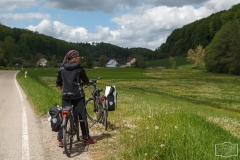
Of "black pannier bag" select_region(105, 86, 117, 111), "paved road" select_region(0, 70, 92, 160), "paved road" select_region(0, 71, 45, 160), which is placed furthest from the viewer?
"black pannier bag" select_region(105, 86, 117, 111)

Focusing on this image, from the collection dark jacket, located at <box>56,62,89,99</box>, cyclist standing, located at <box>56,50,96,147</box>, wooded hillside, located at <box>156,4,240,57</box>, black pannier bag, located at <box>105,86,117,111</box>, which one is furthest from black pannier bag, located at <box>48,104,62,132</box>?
wooded hillside, located at <box>156,4,240,57</box>

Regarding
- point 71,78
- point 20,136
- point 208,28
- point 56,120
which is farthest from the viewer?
point 208,28

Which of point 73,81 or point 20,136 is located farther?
point 20,136

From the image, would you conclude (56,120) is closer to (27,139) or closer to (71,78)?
(71,78)

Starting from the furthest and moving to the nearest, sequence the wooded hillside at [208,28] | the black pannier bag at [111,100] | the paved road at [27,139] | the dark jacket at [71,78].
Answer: the wooded hillside at [208,28]
the black pannier bag at [111,100]
the dark jacket at [71,78]
the paved road at [27,139]

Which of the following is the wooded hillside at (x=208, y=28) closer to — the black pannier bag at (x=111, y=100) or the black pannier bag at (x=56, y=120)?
the black pannier bag at (x=111, y=100)

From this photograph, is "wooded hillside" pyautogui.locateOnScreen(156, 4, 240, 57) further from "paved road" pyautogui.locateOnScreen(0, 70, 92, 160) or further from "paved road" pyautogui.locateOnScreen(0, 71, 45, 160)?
"paved road" pyautogui.locateOnScreen(0, 70, 92, 160)

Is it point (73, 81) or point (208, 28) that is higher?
point (208, 28)

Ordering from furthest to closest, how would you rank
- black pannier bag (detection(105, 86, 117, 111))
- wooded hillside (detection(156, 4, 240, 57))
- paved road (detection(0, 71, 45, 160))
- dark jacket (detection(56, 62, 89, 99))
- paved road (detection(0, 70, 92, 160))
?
wooded hillside (detection(156, 4, 240, 57)), black pannier bag (detection(105, 86, 117, 111)), dark jacket (detection(56, 62, 89, 99)), paved road (detection(0, 71, 45, 160)), paved road (detection(0, 70, 92, 160))

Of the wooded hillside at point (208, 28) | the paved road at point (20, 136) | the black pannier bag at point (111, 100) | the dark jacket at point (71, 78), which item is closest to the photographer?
the paved road at point (20, 136)

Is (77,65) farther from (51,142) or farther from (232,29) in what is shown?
(232,29)


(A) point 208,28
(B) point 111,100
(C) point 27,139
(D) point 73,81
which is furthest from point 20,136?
(A) point 208,28

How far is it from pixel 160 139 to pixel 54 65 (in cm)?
→ 15933

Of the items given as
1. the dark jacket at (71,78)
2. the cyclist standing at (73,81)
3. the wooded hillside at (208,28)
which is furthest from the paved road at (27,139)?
the wooded hillside at (208,28)
